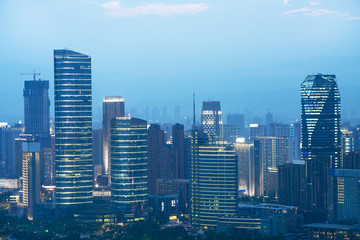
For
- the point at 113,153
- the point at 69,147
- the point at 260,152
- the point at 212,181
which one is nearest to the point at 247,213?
the point at 212,181

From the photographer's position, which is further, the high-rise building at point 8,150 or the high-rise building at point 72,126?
the high-rise building at point 8,150

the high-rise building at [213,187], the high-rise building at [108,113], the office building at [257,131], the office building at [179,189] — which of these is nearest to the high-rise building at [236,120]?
the office building at [257,131]

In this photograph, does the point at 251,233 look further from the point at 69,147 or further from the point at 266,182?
the point at 266,182

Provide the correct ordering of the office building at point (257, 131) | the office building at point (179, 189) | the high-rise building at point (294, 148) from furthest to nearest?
the office building at point (257, 131) < the high-rise building at point (294, 148) < the office building at point (179, 189)

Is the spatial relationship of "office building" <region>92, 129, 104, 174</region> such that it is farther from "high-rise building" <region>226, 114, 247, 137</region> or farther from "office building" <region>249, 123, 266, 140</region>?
"high-rise building" <region>226, 114, 247, 137</region>

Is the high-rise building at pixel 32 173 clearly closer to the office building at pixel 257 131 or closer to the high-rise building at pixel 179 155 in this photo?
the high-rise building at pixel 179 155

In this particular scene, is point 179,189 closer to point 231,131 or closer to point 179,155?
point 179,155
